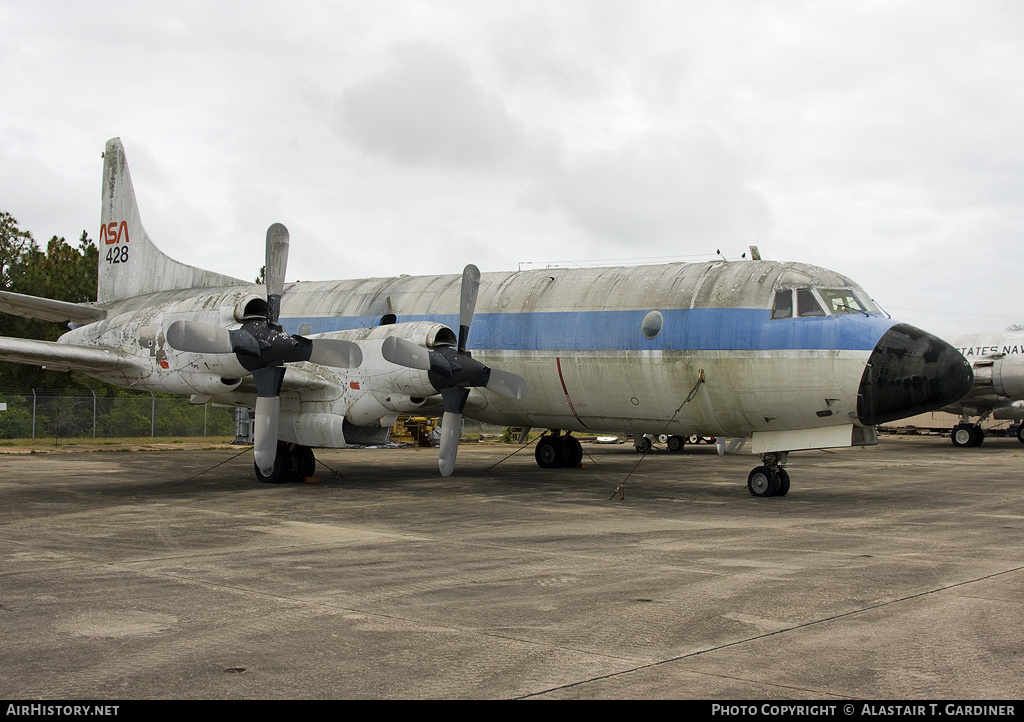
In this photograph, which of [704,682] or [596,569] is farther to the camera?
[596,569]

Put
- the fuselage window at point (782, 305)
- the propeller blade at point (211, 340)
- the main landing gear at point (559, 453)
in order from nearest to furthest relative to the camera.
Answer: the fuselage window at point (782, 305) → the propeller blade at point (211, 340) → the main landing gear at point (559, 453)

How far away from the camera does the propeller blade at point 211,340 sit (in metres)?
15.5

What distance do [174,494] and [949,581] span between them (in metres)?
12.7

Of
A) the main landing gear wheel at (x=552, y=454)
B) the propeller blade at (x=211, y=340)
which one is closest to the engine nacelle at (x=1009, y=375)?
the main landing gear wheel at (x=552, y=454)

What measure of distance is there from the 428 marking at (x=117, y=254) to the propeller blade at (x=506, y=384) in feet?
36.2

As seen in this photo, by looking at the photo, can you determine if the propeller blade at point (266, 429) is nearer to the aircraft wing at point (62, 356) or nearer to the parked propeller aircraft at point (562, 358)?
the parked propeller aircraft at point (562, 358)

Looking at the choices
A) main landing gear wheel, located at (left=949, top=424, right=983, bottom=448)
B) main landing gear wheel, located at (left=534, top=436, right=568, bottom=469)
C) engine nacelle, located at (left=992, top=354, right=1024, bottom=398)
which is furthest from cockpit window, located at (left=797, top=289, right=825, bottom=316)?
main landing gear wheel, located at (left=949, top=424, right=983, bottom=448)

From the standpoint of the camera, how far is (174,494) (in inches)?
635

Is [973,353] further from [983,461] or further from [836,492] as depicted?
[836,492]

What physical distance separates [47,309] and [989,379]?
34577 mm

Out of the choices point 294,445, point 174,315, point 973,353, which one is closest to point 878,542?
Answer: point 294,445

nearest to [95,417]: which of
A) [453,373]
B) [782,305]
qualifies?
[453,373]

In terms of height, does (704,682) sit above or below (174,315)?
below

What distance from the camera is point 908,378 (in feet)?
46.0
